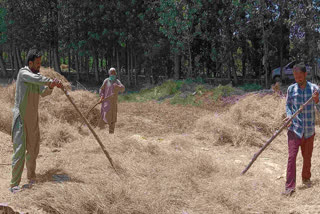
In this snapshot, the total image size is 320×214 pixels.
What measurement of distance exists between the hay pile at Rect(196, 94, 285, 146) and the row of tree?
5911 millimetres

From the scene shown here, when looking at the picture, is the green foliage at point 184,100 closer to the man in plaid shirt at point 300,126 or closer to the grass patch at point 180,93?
the grass patch at point 180,93

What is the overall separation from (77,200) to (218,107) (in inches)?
381

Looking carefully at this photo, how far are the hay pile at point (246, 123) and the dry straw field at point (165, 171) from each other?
0.02 m

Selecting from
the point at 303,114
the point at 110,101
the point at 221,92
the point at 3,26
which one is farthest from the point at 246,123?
the point at 3,26

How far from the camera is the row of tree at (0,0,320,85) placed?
15.1m

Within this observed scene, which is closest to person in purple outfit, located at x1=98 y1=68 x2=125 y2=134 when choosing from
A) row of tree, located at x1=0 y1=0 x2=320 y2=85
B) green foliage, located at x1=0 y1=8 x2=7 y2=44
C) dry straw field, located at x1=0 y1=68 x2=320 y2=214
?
dry straw field, located at x1=0 y1=68 x2=320 y2=214

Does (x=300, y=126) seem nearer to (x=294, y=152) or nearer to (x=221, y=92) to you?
(x=294, y=152)

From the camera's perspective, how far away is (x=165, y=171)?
425 centimetres

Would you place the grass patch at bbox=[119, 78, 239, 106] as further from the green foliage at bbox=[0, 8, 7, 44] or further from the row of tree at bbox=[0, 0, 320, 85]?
the green foliage at bbox=[0, 8, 7, 44]

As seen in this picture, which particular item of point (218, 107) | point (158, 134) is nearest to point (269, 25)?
point (218, 107)

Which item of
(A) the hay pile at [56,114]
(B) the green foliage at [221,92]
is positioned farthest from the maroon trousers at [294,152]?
(B) the green foliage at [221,92]

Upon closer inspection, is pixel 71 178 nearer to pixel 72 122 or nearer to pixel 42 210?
pixel 42 210

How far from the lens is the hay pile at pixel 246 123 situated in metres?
6.90

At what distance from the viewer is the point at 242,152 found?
20.7 ft
